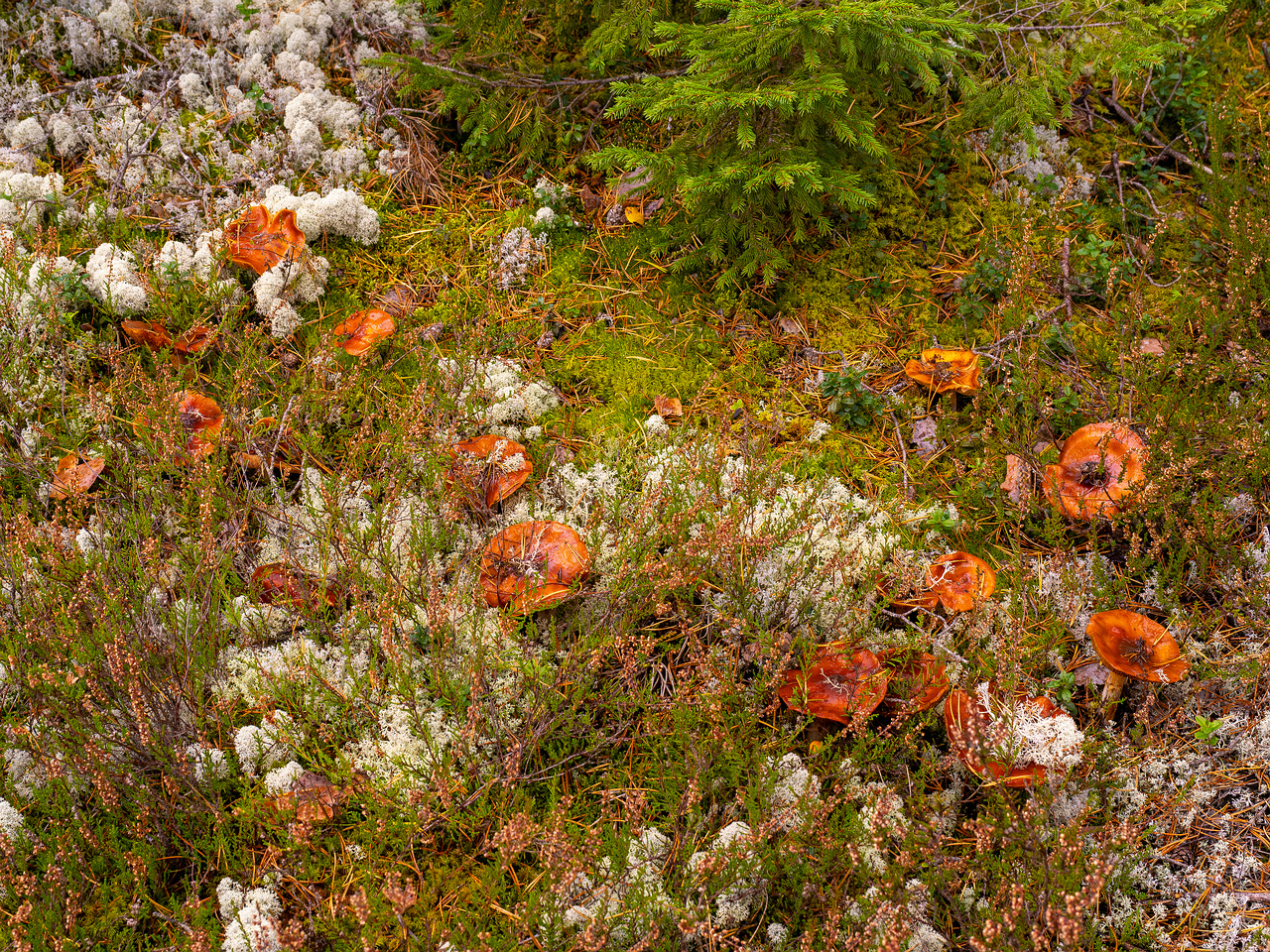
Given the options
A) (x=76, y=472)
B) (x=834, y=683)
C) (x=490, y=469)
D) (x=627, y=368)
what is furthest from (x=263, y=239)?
(x=834, y=683)

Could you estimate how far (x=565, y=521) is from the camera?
338cm

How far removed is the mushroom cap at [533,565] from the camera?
116 inches

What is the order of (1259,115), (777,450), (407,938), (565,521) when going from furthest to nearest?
(1259,115) → (777,450) → (565,521) → (407,938)

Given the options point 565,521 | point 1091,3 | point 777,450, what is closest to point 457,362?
point 565,521

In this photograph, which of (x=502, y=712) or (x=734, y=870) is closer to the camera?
(x=734, y=870)

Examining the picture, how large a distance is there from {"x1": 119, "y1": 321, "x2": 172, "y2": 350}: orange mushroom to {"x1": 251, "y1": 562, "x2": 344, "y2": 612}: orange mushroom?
131cm

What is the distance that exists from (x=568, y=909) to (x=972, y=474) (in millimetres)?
2283

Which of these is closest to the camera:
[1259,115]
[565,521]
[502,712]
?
[502,712]

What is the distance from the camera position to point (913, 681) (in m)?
Result: 2.79

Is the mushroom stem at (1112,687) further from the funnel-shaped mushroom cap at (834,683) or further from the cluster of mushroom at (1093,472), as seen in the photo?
the funnel-shaped mushroom cap at (834,683)

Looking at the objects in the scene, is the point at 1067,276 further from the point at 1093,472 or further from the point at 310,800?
the point at 310,800

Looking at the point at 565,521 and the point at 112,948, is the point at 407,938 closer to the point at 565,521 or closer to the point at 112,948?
the point at 112,948

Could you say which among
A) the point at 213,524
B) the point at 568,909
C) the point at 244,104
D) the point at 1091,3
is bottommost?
the point at 568,909

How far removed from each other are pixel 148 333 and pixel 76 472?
0.77 metres
